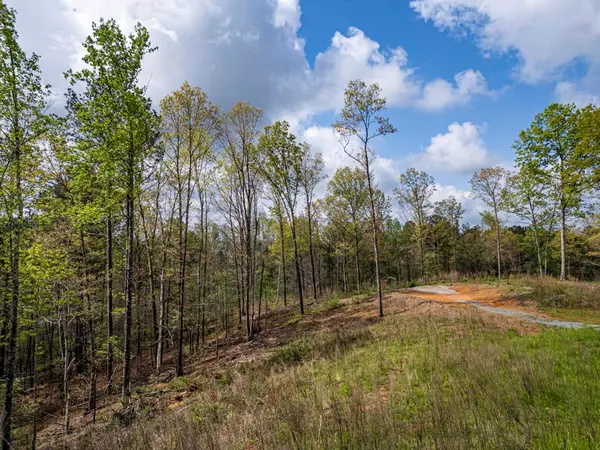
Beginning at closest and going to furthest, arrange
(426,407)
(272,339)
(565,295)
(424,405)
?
(426,407), (424,405), (565,295), (272,339)

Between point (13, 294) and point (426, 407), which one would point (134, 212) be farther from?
point (426, 407)

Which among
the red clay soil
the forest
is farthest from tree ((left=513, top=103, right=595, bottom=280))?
the red clay soil

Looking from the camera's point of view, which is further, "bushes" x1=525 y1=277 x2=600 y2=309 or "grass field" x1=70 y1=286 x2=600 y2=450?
"bushes" x1=525 y1=277 x2=600 y2=309

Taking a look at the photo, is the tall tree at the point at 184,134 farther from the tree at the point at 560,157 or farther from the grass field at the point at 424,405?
the tree at the point at 560,157

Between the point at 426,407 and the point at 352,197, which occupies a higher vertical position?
the point at 352,197

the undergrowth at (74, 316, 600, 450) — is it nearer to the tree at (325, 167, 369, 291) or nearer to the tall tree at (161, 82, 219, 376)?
the tall tree at (161, 82, 219, 376)

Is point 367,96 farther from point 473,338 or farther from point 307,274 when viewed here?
point 307,274

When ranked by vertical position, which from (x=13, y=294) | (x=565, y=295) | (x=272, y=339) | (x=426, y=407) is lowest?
(x=272, y=339)

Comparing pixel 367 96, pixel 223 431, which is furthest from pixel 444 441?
pixel 367 96

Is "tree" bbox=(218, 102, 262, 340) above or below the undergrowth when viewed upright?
above

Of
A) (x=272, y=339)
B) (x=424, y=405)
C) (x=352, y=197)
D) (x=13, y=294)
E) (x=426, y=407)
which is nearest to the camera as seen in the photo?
(x=426, y=407)

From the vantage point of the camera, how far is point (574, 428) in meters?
3.05

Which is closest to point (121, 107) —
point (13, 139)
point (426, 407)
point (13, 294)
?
point (13, 139)

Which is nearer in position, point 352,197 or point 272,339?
point 272,339
